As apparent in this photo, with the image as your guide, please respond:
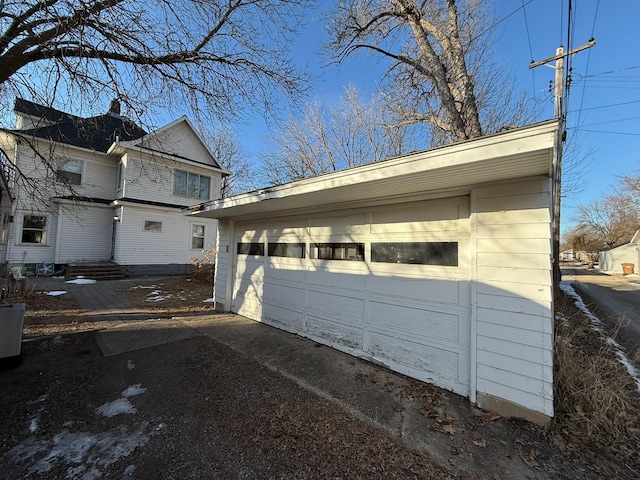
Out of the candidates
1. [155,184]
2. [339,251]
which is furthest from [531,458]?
[155,184]

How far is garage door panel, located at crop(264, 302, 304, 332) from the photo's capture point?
4957 mm

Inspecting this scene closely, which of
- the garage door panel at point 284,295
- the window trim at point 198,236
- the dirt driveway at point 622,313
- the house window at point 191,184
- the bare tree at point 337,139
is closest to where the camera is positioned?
the garage door panel at point 284,295

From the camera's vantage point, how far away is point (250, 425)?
2578mm

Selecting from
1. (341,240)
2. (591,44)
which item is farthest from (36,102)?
(591,44)

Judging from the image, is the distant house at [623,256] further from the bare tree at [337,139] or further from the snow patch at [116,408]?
the snow patch at [116,408]

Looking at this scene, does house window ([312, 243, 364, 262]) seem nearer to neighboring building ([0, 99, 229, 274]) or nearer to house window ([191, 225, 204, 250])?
neighboring building ([0, 99, 229, 274])

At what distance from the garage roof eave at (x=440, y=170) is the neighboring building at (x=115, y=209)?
9.37 metres

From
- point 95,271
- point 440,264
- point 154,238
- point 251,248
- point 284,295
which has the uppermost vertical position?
point 154,238

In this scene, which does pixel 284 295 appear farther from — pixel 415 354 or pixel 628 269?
pixel 628 269

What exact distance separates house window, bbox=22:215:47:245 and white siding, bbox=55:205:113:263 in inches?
25.6

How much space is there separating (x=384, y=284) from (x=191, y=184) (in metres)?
13.1

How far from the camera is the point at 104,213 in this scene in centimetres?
1248

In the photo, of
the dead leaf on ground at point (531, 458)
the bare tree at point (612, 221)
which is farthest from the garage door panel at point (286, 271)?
the bare tree at point (612, 221)

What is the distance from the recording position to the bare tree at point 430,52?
23.7 feet
